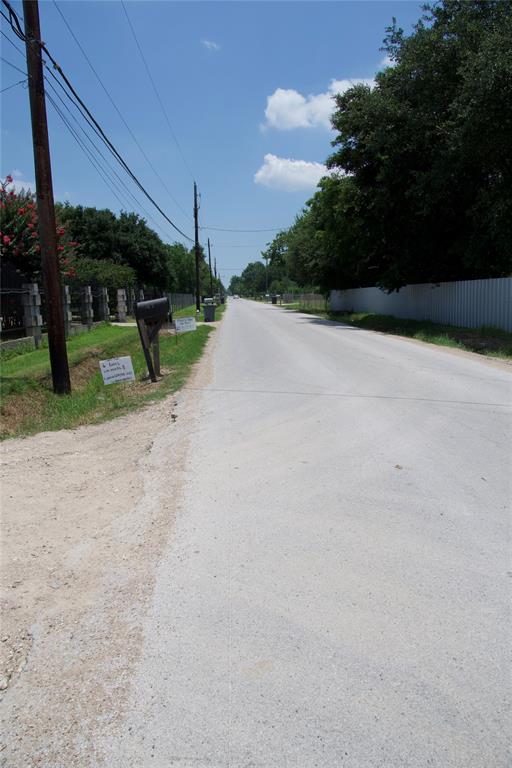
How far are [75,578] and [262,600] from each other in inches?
52.5

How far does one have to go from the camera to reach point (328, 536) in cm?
409

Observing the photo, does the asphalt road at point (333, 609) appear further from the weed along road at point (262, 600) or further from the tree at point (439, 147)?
the tree at point (439, 147)

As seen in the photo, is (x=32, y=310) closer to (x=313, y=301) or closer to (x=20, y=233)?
(x=20, y=233)

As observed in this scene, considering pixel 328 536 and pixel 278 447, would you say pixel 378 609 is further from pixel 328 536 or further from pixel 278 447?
pixel 278 447

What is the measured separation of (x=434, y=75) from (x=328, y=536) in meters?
21.3

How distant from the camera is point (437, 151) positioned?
2058 cm

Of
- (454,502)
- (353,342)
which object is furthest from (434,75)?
(454,502)

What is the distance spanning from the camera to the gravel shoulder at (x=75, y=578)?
2.51 meters

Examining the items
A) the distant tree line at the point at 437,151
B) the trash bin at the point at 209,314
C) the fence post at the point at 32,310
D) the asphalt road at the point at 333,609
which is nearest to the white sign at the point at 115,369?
the asphalt road at the point at 333,609

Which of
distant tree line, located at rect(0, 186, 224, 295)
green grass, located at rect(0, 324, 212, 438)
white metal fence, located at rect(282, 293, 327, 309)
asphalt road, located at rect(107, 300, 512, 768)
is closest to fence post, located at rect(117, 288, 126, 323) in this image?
distant tree line, located at rect(0, 186, 224, 295)

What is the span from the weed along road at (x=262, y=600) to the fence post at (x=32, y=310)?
10752 mm

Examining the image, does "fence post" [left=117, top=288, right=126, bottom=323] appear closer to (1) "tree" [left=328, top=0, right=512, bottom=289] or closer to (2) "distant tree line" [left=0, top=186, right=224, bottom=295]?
(2) "distant tree line" [left=0, top=186, right=224, bottom=295]

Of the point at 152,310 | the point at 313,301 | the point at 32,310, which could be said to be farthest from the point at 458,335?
the point at 313,301

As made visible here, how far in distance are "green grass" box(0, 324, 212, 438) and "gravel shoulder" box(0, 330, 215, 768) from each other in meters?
1.64
